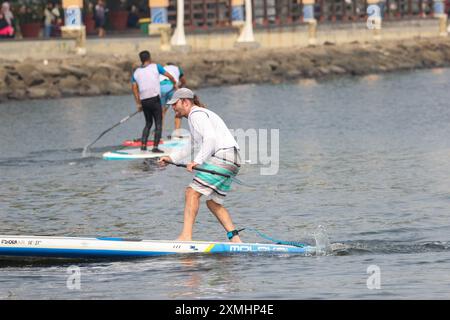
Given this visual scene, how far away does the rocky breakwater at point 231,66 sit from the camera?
165ft

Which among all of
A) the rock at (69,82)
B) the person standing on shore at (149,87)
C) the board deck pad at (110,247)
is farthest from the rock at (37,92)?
the board deck pad at (110,247)

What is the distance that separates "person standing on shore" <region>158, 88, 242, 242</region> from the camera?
15.8m

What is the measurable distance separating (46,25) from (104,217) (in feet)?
114

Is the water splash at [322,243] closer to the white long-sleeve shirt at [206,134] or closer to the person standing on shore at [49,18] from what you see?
the white long-sleeve shirt at [206,134]

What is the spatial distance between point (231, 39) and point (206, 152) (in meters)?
45.9

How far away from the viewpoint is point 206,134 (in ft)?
51.8

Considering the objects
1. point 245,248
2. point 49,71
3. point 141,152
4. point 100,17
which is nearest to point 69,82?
point 49,71

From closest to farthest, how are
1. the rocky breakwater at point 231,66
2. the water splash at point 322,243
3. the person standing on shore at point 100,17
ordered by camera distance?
the water splash at point 322,243
the rocky breakwater at point 231,66
the person standing on shore at point 100,17

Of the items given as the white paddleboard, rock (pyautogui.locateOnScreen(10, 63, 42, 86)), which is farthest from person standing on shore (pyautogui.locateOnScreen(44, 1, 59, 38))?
the white paddleboard

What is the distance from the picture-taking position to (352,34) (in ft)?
227

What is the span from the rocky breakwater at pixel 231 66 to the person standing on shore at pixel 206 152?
33983 millimetres

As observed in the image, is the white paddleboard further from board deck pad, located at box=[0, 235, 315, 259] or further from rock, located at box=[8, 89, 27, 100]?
rock, located at box=[8, 89, 27, 100]

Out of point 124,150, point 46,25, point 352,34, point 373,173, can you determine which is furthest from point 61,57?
point 373,173
